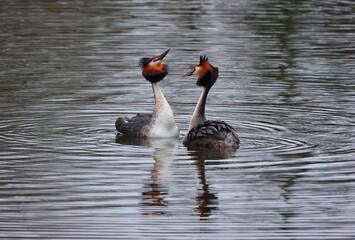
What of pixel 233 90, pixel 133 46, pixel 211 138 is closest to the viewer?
pixel 211 138

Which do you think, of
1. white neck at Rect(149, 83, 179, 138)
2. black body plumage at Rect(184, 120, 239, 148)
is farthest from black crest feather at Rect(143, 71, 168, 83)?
black body plumage at Rect(184, 120, 239, 148)

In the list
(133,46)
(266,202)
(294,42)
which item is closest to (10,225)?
(266,202)

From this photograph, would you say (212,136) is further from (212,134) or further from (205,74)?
(205,74)

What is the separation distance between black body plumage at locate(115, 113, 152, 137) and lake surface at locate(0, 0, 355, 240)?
0.24 m

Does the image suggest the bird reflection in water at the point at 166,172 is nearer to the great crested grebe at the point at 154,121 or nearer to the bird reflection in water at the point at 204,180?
the bird reflection in water at the point at 204,180

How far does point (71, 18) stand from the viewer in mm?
27031

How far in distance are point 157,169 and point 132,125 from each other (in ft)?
7.75

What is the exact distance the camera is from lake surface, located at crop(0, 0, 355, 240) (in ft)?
30.2

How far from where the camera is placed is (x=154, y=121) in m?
13.6

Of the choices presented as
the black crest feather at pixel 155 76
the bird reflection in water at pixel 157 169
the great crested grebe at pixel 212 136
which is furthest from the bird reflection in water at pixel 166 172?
the black crest feather at pixel 155 76

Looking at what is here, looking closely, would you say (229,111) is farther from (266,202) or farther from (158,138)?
(266,202)

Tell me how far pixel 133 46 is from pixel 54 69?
11.2 feet

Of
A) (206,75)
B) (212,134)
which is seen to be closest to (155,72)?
(206,75)

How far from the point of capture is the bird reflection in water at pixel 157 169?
9747mm
